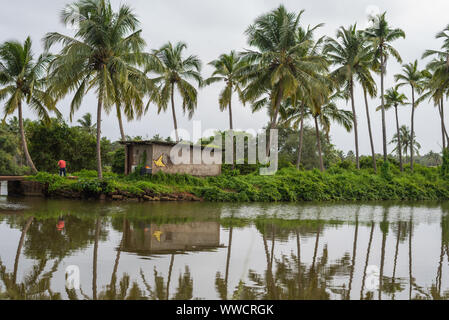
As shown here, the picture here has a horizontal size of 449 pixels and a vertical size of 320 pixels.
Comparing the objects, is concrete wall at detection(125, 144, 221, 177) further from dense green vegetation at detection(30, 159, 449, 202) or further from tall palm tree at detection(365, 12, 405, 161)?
tall palm tree at detection(365, 12, 405, 161)

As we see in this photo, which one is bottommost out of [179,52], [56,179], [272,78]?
[56,179]

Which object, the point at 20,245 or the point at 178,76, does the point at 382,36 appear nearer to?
the point at 178,76

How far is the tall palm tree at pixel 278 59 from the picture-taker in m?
23.4

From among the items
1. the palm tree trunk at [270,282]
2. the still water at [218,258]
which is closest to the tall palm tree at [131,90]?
the still water at [218,258]

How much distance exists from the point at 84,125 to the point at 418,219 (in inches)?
1541

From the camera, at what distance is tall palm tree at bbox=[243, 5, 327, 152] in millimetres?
23391

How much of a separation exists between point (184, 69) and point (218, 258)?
24779 millimetres

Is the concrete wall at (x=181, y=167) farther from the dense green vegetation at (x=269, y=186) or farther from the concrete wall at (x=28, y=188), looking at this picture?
the concrete wall at (x=28, y=188)

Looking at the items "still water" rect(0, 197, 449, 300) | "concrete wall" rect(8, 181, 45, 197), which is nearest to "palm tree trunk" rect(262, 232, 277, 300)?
"still water" rect(0, 197, 449, 300)

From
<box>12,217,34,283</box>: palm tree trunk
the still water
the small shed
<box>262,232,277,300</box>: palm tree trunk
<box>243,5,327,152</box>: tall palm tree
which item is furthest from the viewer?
<box>243,5,327,152</box>: tall palm tree

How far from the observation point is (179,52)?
98.7 ft

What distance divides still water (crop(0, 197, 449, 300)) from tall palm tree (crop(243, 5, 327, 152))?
1305 centimetres
